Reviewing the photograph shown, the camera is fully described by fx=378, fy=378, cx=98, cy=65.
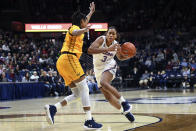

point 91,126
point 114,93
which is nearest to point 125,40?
point 114,93

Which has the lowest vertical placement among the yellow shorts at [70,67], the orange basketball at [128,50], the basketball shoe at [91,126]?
the basketball shoe at [91,126]

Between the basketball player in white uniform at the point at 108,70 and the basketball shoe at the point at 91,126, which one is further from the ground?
the basketball player in white uniform at the point at 108,70

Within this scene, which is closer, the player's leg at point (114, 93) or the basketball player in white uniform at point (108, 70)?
the player's leg at point (114, 93)

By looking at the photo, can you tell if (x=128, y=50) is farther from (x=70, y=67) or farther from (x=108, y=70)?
(x=70, y=67)

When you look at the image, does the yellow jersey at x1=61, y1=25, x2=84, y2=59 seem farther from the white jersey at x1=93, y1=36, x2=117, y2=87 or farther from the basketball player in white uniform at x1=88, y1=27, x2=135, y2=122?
the white jersey at x1=93, y1=36, x2=117, y2=87

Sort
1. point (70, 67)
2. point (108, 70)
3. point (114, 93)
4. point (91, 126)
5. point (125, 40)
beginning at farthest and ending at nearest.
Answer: point (125, 40)
point (108, 70)
point (114, 93)
point (70, 67)
point (91, 126)

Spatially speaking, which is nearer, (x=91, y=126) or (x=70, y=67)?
(x=91, y=126)

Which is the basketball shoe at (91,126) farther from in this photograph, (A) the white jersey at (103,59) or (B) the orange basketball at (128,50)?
(B) the orange basketball at (128,50)

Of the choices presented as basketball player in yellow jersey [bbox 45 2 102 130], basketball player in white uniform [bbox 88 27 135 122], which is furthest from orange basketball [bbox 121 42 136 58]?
basketball player in yellow jersey [bbox 45 2 102 130]

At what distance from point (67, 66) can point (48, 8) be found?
2189 centimetres

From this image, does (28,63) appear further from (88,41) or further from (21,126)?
(21,126)

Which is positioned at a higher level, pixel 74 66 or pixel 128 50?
pixel 128 50

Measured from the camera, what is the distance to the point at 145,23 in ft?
93.4

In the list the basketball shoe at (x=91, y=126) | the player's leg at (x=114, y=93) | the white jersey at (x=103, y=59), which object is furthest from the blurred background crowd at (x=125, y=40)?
the basketball shoe at (x=91, y=126)
